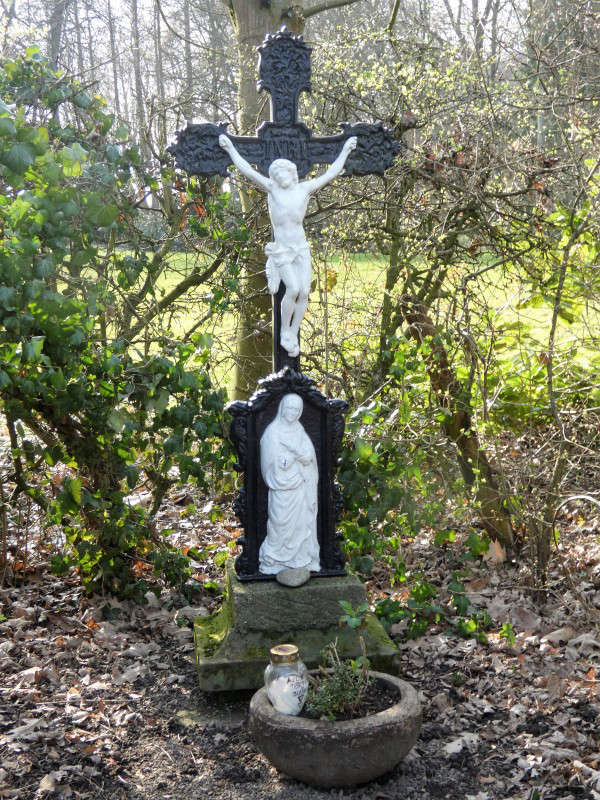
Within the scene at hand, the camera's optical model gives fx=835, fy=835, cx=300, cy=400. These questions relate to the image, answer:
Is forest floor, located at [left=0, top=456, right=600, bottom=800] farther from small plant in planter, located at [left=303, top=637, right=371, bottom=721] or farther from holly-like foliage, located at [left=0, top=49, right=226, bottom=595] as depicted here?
holly-like foliage, located at [left=0, top=49, right=226, bottom=595]

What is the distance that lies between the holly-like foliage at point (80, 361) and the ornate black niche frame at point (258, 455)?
52cm

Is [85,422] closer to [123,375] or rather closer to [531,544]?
[123,375]

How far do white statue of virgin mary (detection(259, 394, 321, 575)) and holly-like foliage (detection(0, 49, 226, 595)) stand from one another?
2.07ft

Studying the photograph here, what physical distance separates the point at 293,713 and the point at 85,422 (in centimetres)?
233

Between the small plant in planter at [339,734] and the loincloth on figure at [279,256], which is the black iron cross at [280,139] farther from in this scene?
the small plant in planter at [339,734]

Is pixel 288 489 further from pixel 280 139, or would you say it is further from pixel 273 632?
pixel 280 139

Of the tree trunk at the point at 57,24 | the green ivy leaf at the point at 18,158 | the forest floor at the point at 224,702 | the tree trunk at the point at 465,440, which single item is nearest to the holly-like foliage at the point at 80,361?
the green ivy leaf at the point at 18,158

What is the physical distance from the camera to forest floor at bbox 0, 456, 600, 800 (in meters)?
3.67

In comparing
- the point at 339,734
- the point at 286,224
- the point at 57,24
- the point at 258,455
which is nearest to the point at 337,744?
the point at 339,734

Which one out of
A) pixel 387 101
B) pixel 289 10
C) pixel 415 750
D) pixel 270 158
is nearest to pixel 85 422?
pixel 270 158

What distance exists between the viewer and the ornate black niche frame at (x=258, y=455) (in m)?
4.55

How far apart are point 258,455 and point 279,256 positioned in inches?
42.7

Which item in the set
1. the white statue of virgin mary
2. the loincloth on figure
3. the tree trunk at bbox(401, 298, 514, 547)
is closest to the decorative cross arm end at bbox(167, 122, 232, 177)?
the loincloth on figure

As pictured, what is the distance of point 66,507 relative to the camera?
505cm
